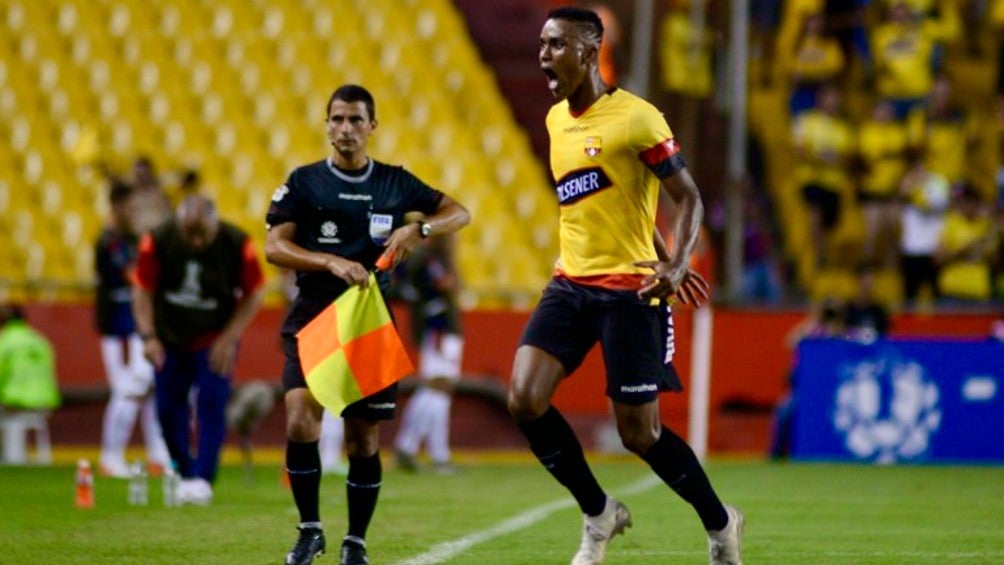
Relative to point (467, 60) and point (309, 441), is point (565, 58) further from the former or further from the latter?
point (467, 60)

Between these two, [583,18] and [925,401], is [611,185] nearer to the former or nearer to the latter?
[583,18]

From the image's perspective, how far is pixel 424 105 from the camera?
22219mm

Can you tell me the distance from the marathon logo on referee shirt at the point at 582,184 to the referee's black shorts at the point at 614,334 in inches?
13.7

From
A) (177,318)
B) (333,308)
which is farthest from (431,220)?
(177,318)

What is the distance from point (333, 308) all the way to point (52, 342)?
11509 millimetres

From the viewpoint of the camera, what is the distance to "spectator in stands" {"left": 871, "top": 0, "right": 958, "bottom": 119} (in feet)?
66.1

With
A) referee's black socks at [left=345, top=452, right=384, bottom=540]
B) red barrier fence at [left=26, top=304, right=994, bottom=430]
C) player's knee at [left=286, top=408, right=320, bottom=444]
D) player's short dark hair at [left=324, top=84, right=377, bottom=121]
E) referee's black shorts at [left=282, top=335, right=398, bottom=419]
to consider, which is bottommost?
red barrier fence at [left=26, top=304, right=994, bottom=430]

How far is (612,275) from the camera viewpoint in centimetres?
816

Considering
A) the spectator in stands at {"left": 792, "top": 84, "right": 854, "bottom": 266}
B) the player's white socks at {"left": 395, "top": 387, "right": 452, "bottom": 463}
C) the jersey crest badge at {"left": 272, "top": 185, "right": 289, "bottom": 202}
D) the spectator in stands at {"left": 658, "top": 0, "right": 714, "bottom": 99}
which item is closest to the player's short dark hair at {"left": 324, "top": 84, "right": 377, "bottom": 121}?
the jersey crest badge at {"left": 272, "top": 185, "right": 289, "bottom": 202}

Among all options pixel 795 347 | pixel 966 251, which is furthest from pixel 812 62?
pixel 795 347

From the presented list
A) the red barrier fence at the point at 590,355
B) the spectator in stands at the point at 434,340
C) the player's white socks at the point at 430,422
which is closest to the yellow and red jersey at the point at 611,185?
the spectator in stands at the point at 434,340

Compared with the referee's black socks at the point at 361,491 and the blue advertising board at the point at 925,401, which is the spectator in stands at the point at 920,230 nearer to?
the blue advertising board at the point at 925,401

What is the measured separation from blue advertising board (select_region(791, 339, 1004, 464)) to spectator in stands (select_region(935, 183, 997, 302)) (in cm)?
129

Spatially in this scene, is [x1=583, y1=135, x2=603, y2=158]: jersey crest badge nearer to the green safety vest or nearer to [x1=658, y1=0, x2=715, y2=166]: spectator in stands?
the green safety vest
